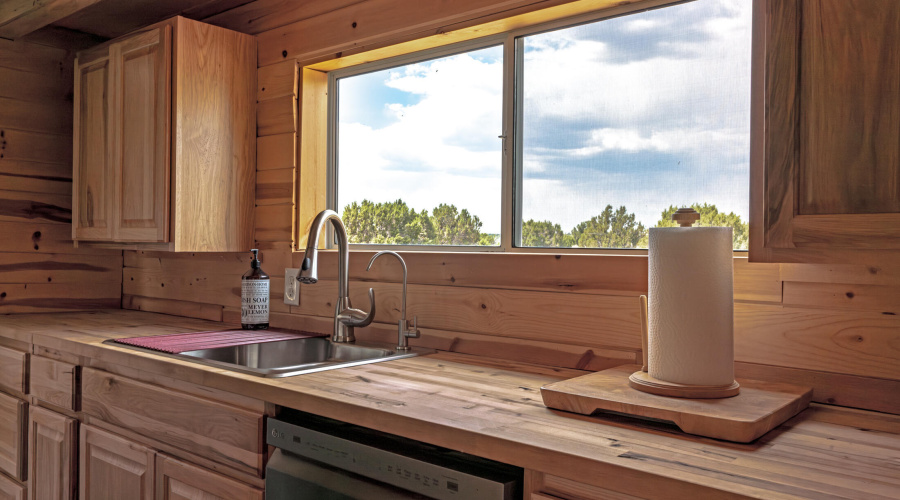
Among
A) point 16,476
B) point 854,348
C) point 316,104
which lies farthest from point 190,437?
point 854,348

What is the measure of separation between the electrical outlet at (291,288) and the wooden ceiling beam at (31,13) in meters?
1.15

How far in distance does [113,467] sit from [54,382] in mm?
409

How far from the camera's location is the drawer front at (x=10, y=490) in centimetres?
224

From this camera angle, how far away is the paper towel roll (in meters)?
1.21

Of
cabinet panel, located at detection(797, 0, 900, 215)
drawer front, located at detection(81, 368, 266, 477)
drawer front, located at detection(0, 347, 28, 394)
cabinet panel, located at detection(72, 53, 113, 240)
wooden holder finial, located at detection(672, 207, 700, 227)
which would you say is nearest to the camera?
cabinet panel, located at detection(797, 0, 900, 215)

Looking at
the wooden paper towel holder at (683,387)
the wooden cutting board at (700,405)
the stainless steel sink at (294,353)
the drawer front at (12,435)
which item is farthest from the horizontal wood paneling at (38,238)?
the wooden paper towel holder at (683,387)

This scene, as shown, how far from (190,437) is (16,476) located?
106 cm

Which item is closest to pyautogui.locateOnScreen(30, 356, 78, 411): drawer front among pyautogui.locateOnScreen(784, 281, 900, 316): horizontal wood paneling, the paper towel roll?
the paper towel roll

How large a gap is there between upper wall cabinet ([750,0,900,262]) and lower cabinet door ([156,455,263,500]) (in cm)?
116

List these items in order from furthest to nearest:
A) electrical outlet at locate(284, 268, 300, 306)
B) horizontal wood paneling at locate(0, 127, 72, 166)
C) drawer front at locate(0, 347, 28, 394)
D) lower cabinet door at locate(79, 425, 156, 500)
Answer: horizontal wood paneling at locate(0, 127, 72, 166) → electrical outlet at locate(284, 268, 300, 306) → drawer front at locate(0, 347, 28, 394) → lower cabinet door at locate(79, 425, 156, 500)

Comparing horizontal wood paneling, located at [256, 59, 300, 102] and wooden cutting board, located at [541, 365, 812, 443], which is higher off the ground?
horizontal wood paneling, located at [256, 59, 300, 102]

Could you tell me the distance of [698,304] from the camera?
1212 millimetres

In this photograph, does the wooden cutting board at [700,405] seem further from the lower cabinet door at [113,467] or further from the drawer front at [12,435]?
the drawer front at [12,435]

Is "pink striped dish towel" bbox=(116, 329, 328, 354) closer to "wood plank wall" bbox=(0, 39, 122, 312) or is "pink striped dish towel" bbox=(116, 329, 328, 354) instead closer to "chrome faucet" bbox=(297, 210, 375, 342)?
"chrome faucet" bbox=(297, 210, 375, 342)
